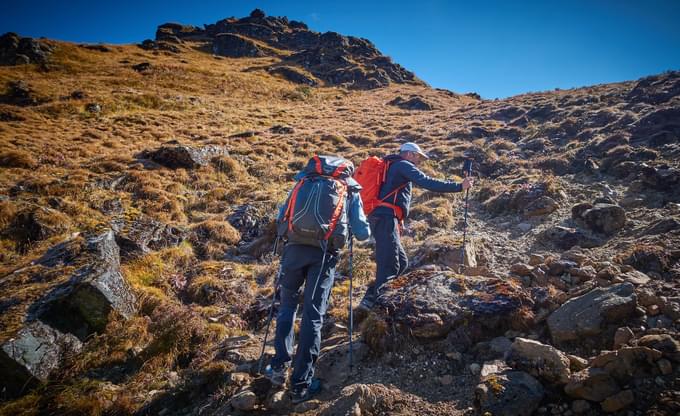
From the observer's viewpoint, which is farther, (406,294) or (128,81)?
(128,81)

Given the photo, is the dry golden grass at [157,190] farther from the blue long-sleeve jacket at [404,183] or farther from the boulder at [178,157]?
the blue long-sleeve jacket at [404,183]

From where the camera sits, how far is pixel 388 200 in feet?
16.6

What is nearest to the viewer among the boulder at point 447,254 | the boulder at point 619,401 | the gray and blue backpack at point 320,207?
the boulder at point 619,401

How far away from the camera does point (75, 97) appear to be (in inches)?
1002

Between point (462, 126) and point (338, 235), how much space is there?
20876mm

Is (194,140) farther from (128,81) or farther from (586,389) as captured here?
(128,81)

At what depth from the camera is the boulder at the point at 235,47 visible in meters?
72.3

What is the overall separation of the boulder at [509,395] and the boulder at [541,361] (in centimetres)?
9

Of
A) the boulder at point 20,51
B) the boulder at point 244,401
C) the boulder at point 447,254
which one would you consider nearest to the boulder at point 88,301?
the boulder at point 244,401

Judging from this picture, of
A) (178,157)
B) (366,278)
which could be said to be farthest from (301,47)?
(366,278)

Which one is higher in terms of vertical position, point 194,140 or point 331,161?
point 194,140

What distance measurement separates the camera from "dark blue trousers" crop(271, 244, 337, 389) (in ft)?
11.4

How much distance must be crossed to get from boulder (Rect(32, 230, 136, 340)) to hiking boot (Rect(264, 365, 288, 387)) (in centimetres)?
309

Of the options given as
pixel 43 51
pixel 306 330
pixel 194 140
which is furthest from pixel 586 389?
pixel 43 51
